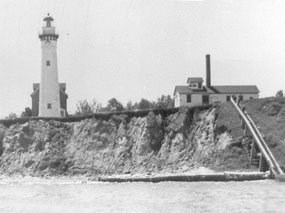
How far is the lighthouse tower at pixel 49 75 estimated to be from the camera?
72.2 m

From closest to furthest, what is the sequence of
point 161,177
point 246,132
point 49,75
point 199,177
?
point 199,177 → point 161,177 → point 246,132 → point 49,75

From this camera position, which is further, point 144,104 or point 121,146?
point 144,104

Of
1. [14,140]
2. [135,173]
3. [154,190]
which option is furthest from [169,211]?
[14,140]

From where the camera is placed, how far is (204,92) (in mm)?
83500

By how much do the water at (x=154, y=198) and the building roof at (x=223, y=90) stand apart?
145ft

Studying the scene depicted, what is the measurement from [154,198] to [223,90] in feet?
183

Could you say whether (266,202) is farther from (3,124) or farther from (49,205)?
(3,124)

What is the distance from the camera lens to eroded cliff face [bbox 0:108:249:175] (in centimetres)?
4722

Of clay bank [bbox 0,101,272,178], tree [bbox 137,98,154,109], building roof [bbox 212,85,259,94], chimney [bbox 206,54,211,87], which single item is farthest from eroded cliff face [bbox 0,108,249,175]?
tree [bbox 137,98,154,109]

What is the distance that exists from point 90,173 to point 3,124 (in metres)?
13.1

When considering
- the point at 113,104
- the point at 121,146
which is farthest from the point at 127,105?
the point at 121,146

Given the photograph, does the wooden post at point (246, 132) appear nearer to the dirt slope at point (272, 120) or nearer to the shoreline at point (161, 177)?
the dirt slope at point (272, 120)

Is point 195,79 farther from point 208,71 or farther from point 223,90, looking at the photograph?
point 223,90

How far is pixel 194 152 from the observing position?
48.4 metres
